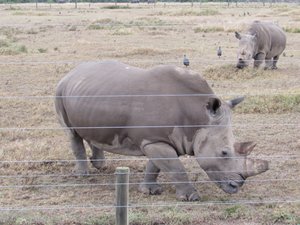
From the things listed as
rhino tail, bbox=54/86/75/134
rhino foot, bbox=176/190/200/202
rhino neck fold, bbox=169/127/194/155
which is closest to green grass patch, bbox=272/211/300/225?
rhino foot, bbox=176/190/200/202

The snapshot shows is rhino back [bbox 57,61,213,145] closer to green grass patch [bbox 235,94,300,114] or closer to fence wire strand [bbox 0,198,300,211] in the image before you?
fence wire strand [bbox 0,198,300,211]

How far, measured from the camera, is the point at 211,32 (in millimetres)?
31125

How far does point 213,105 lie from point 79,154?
6.76ft

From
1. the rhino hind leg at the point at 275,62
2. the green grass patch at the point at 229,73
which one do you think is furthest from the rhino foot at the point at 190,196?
the rhino hind leg at the point at 275,62

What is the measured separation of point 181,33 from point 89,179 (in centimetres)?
2349

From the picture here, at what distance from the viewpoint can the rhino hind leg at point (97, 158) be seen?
8.28m

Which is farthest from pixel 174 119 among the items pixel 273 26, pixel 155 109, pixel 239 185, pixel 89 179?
pixel 273 26

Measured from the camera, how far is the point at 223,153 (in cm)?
690

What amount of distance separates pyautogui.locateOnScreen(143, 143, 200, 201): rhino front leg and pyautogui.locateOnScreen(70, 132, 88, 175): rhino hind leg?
1.23 meters

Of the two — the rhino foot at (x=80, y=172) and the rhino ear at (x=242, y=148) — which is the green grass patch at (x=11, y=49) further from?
the rhino ear at (x=242, y=148)

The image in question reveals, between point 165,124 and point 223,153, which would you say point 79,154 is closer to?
point 165,124

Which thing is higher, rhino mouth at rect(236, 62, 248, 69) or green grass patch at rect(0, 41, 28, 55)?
rhino mouth at rect(236, 62, 248, 69)

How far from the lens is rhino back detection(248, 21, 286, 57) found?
18.7 meters

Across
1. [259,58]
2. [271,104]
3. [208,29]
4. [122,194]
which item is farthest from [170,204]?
[208,29]
